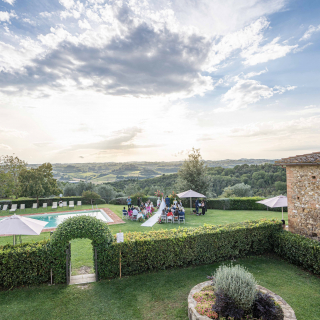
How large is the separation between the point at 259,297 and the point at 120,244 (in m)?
A: 4.50

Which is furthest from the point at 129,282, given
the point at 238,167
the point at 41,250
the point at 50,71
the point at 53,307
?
the point at 238,167

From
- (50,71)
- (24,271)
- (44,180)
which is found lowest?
(24,271)

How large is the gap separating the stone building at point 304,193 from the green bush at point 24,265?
392 inches

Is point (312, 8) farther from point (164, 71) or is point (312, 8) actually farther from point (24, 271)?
point (24, 271)

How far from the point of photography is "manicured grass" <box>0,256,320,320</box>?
211 inches

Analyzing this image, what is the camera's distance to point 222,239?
8555 millimetres

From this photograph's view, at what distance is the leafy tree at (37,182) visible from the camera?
887 inches

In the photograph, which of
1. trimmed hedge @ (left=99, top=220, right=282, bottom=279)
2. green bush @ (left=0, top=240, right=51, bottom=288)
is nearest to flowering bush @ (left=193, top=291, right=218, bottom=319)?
trimmed hedge @ (left=99, top=220, right=282, bottom=279)

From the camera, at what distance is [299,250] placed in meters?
7.96

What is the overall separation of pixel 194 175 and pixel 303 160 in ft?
52.3

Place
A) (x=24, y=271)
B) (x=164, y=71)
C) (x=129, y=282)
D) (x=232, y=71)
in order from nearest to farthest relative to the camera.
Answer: (x=24, y=271) < (x=129, y=282) < (x=232, y=71) < (x=164, y=71)

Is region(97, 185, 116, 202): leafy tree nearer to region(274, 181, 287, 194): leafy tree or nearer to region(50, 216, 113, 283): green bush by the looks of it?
region(274, 181, 287, 194): leafy tree

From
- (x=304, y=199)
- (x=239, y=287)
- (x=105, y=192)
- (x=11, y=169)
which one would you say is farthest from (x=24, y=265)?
(x=105, y=192)

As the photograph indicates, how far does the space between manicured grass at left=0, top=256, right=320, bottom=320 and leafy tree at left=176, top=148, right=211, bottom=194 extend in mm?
16476
